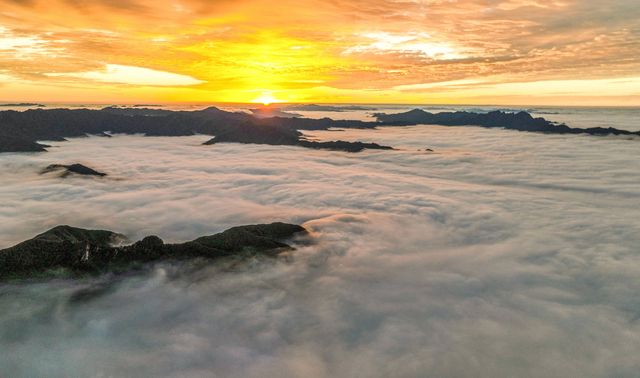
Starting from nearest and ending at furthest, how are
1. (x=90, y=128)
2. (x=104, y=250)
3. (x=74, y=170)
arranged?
(x=104, y=250) < (x=74, y=170) < (x=90, y=128)

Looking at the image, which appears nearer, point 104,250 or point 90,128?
point 104,250

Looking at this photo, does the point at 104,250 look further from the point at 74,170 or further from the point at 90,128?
the point at 90,128

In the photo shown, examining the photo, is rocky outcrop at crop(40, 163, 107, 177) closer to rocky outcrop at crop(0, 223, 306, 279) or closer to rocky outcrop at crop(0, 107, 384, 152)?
rocky outcrop at crop(0, 107, 384, 152)

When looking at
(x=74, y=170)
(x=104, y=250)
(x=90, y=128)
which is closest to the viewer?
(x=104, y=250)

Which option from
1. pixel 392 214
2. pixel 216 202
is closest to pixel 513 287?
pixel 392 214

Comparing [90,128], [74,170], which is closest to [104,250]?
[74,170]

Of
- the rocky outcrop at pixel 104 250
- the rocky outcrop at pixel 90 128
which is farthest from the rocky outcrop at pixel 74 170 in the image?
the rocky outcrop at pixel 104 250

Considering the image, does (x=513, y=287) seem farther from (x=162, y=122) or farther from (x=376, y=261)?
(x=162, y=122)

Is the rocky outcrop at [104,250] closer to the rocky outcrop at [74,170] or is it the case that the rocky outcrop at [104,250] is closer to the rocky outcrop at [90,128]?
the rocky outcrop at [74,170]

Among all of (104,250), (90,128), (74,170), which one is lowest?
(104,250)
